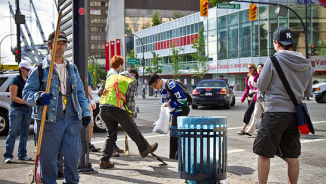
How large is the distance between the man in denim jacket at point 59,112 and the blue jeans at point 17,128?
3161 millimetres

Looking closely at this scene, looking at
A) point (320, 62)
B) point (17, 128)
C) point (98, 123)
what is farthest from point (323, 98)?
point (320, 62)

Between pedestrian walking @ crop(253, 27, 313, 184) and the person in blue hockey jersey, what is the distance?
268cm

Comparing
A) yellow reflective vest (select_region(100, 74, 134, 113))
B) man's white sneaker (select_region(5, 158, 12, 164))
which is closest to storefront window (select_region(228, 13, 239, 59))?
yellow reflective vest (select_region(100, 74, 134, 113))

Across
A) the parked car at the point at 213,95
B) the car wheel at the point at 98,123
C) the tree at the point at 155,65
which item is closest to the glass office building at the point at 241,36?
the tree at the point at 155,65

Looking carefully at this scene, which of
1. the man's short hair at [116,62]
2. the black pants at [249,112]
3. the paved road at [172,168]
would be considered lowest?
the paved road at [172,168]

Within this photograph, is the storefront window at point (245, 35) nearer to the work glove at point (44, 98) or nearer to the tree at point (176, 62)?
the tree at point (176, 62)

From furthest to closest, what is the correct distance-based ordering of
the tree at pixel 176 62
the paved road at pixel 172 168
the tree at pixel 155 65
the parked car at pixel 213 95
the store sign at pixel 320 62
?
1. the tree at pixel 176 62
2. the tree at pixel 155 65
3. the store sign at pixel 320 62
4. the parked car at pixel 213 95
5. the paved road at pixel 172 168

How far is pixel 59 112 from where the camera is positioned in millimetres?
4246

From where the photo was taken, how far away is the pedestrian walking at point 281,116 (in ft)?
14.2

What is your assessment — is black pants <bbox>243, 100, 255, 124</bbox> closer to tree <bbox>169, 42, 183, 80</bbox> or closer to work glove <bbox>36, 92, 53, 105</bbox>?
work glove <bbox>36, 92, 53, 105</bbox>

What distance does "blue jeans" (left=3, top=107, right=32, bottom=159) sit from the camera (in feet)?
23.5

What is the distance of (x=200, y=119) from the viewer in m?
4.11

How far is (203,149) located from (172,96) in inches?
122

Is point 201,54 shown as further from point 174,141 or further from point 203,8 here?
point 174,141
